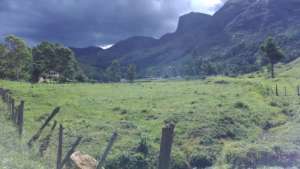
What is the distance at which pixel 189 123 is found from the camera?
84.7 feet

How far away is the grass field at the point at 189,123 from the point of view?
2042cm

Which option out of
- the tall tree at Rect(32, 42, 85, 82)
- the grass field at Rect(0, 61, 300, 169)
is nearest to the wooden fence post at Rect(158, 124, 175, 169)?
the grass field at Rect(0, 61, 300, 169)

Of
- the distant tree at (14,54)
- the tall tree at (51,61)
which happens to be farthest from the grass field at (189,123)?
A: the tall tree at (51,61)

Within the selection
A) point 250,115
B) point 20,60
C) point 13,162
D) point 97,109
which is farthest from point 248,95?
point 20,60

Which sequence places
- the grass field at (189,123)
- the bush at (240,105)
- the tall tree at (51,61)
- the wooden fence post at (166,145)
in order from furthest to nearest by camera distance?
the tall tree at (51,61) → the bush at (240,105) → the grass field at (189,123) → the wooden fence post at (166,145)

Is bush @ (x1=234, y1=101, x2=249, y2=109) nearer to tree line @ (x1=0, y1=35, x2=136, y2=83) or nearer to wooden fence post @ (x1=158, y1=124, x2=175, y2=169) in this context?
wooden fence post @ (x1=158, y1=124, x2=175, y2=169)

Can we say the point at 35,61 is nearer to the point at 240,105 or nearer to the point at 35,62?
the point at 35,62

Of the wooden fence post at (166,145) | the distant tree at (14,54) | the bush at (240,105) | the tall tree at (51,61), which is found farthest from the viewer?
the tall tree at (51,61)

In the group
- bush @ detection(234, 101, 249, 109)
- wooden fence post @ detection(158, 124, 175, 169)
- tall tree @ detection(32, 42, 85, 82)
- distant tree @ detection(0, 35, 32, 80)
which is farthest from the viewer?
tall tree @ detection(32, 42, 85, 82)

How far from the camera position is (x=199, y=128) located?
24734 millimetres

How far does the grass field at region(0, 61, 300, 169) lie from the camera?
2042cm

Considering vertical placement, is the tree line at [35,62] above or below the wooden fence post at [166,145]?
above

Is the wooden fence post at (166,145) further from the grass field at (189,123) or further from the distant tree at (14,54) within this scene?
the distant tree at (14,54)

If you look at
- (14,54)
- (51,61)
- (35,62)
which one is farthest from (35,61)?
(14,54)
